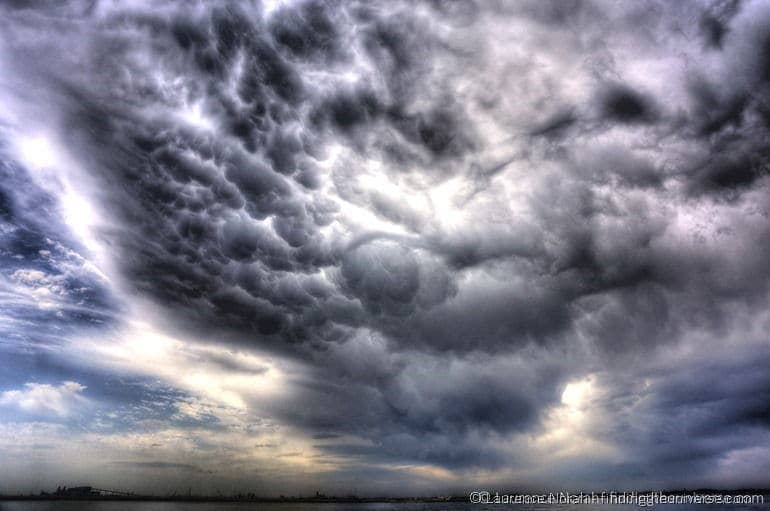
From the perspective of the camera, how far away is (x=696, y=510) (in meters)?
168

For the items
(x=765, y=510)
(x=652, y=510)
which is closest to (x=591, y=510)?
(x=652, y=510)

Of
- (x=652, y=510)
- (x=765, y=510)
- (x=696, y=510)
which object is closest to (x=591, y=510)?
(x=652, y=510)

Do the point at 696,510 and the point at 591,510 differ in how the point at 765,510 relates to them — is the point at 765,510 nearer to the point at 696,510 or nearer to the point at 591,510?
the point at 696,510

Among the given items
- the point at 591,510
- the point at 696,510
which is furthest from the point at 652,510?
the point at 591,510

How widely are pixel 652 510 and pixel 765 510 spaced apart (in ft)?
119

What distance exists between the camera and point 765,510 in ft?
506

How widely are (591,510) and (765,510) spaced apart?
5760cm

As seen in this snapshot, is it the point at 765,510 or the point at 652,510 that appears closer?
the point at 765,510

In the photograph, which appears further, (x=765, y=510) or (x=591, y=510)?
(x=591, y=510)

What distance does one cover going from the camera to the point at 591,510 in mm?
166250

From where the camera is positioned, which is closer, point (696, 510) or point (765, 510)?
point (765, 510)

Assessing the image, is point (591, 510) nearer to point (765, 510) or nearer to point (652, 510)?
point (652, 510)

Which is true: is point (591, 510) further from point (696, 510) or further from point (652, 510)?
point (696, 510)

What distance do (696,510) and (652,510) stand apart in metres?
15.0
